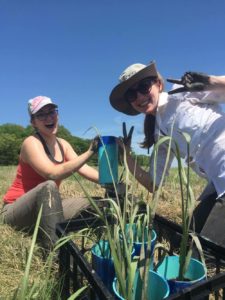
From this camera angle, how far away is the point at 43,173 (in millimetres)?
3055

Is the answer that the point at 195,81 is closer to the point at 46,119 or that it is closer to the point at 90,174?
the point at 46,119

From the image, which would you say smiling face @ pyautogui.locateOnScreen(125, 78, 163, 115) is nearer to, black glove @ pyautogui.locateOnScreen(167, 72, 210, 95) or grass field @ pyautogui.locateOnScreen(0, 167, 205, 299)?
black glove @ pyautogui.locateOnScreen(167, 72, 210, 95)

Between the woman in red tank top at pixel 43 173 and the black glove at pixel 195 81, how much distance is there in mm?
755

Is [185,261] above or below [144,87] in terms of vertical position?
below

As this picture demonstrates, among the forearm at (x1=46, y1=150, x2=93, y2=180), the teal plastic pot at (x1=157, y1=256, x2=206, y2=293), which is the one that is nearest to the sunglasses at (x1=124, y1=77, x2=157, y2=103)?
the forearm at (x1=46, y1=150, x2=93, y2=180)

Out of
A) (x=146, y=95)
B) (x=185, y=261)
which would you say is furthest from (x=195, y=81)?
(x=185, y=261)

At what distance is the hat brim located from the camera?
8.28ft

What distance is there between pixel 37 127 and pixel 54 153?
0.28m

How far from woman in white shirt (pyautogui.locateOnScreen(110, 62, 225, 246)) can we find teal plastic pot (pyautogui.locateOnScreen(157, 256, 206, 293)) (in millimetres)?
961

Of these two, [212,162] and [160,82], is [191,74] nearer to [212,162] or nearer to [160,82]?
[160,82]

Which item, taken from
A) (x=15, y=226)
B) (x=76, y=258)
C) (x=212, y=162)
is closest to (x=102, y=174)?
(x=212, y=162)

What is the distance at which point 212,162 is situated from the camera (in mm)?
2463

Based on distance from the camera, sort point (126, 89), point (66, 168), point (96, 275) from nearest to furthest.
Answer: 1. point (96, 275)
2. point (126, 89)
3. point (66, 168)

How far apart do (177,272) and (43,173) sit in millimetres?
1778
